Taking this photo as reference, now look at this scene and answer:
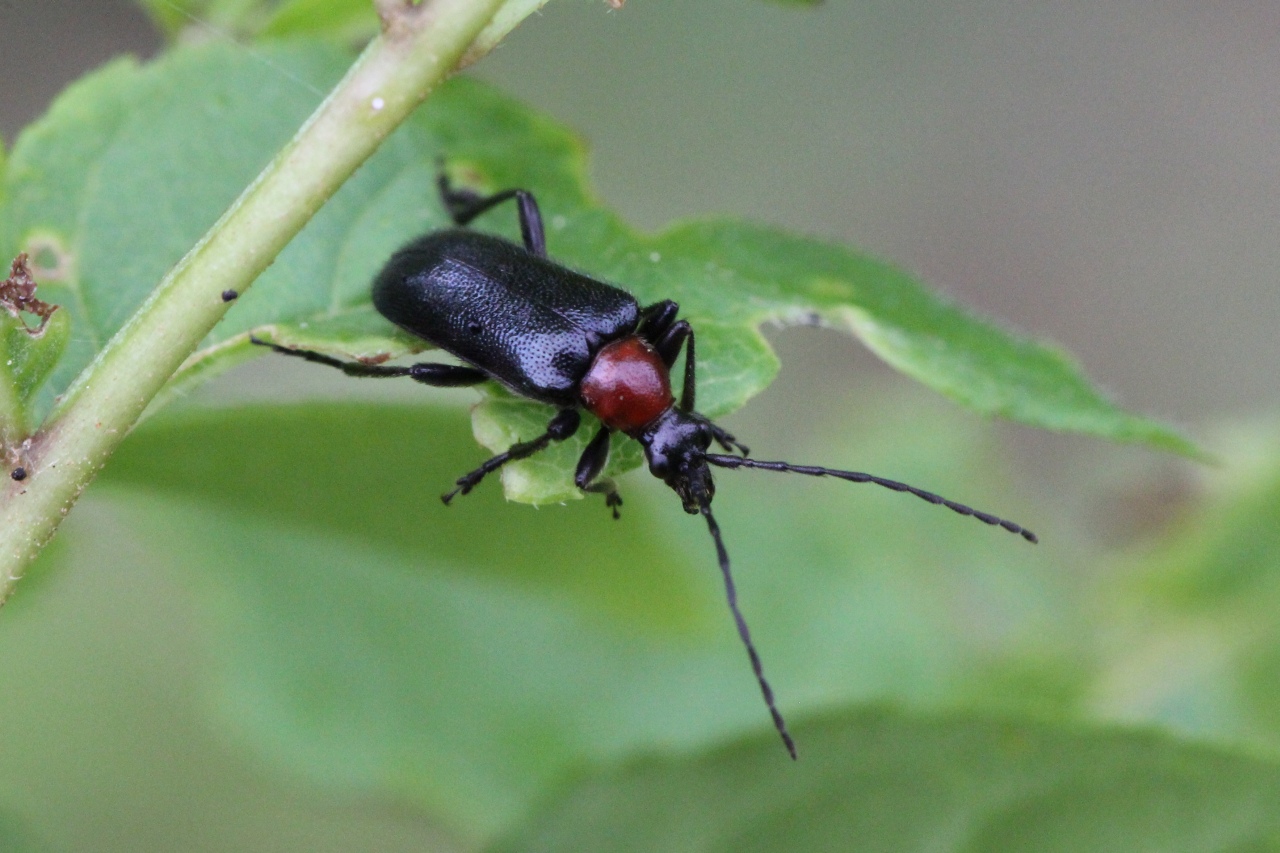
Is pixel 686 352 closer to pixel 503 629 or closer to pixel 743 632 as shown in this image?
pixel 743 632

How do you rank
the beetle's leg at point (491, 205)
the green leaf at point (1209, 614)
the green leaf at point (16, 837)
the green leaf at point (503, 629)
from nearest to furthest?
1. the green leaf at point (16, 837)
2. the beetle's leg at point (491, 205)
3. the green leaf at point (503, 629)
4. the green leaf at point (1209, 614)

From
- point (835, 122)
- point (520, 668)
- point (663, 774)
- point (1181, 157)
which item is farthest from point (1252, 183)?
point (663, 774)

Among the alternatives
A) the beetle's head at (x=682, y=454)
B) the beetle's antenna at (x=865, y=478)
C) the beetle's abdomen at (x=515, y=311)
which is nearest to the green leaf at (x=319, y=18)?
the beetle's abdomen at (x=515, y=311)

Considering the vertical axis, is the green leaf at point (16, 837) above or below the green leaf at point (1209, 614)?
below

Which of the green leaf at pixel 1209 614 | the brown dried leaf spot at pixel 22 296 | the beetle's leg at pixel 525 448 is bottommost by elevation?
the brown dried leaf spot at pixel 22 296

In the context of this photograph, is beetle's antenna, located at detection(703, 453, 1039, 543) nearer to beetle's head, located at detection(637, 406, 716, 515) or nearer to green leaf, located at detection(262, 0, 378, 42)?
beetle's head, located at detection(637, 406, 716, 515)

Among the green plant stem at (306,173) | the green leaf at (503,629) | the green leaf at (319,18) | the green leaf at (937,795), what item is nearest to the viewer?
the green plant stem at (306,173)

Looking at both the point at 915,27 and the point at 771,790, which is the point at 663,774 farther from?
the point at 915,27

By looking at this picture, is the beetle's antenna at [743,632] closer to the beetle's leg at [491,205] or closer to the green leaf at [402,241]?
the green leaf at [402,241]
